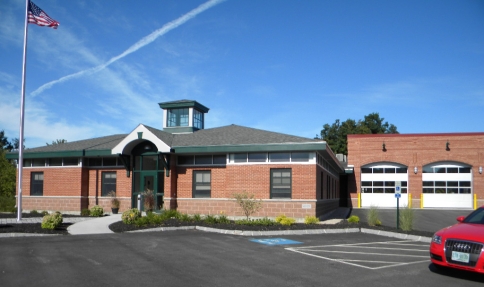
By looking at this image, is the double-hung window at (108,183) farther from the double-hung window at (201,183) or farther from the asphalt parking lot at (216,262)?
the asphalt parking lot at (216,262)

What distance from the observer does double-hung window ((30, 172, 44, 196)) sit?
2733 centimetres

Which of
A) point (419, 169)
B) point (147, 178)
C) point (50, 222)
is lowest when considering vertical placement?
point (50, 222)

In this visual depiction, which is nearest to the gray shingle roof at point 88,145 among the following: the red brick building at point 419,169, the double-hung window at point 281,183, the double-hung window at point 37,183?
the double-hung window at point 37,183

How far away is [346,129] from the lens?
2778 inches

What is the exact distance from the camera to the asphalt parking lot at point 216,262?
875 cm

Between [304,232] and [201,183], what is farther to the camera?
[201,183]

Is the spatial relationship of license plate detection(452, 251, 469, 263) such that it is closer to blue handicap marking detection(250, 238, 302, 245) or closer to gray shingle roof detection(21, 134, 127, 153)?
blue handicap marking detection(250, 238, 302, 245)

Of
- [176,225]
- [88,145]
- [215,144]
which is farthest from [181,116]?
[176,225]

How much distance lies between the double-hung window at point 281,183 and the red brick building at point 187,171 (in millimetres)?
51

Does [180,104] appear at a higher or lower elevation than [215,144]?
higher

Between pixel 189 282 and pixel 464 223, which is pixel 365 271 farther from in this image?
pixel 189 282

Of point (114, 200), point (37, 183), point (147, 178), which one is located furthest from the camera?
point (37, 183)

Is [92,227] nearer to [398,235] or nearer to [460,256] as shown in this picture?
[398,235]

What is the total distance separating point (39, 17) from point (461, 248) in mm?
20460
